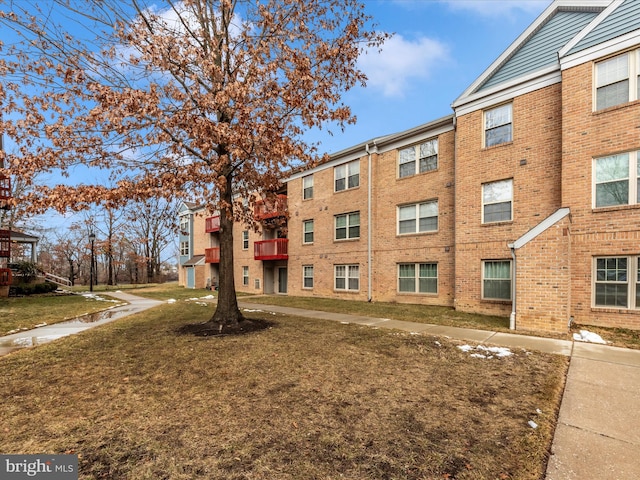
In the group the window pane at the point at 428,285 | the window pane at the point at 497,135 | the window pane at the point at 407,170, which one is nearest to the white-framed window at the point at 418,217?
the window pane at the point at 407,170

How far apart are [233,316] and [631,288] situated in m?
10.6

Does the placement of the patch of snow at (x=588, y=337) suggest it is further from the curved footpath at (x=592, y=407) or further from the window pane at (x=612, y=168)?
the window pane at (x=612, y=168)

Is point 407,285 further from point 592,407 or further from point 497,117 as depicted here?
point 592,407

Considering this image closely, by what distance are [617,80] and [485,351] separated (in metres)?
8.62

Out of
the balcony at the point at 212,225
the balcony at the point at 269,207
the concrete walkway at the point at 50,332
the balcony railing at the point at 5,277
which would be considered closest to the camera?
the concrete walkway at the point at 50,332

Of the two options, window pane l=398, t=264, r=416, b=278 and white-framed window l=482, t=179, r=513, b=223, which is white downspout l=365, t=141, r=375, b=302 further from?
white-framed window l=482, t=179, r=513, b=223

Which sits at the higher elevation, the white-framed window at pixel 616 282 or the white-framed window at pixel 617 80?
the white-framed window at pixel 617 80

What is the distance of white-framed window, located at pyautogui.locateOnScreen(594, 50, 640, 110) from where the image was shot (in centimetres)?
857

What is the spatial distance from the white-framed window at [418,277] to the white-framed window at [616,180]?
611 centimetres

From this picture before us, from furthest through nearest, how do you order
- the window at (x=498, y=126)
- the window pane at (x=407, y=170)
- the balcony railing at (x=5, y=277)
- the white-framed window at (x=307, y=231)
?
the white-framed window at (x=307, y=231) → the balcony railing at (x=5, y=277) → the window pane at (x=407, y=170) → the window at (x=498, y=126)

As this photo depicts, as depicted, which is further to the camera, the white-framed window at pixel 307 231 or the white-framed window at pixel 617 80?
Answer: the white-framed window at pixel 307 231

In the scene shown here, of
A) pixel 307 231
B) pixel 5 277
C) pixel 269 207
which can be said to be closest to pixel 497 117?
pixel 269 207

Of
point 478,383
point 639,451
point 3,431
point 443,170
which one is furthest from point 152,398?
point 443,170

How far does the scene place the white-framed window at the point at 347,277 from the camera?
16750 millimetres
